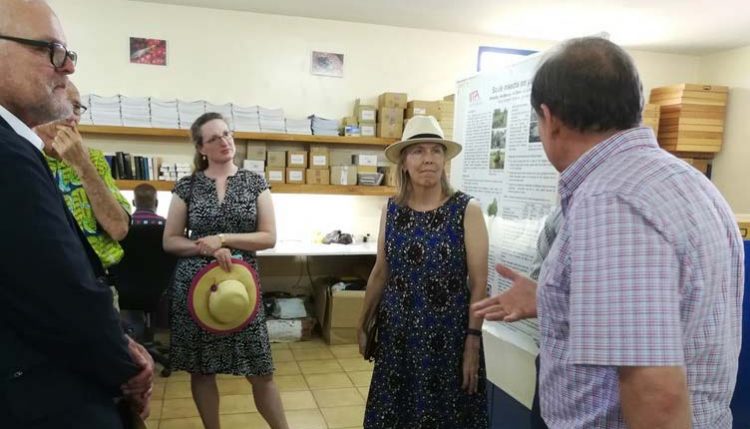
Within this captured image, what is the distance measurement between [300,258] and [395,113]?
65.8 inches

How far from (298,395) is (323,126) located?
2.45 meters

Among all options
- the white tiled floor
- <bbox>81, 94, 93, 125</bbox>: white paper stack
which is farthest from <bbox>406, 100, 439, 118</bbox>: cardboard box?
<bbox>81, 94, 93, 125</bbox>: white paper stack

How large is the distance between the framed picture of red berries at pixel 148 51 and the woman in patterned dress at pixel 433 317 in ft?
11.6

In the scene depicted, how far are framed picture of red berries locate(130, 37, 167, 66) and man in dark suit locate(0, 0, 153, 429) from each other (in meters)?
3.79

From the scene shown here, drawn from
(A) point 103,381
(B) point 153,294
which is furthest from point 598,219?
(B) point 153,294

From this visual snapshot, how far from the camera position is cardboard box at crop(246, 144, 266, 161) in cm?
466

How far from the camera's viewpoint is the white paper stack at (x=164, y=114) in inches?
176

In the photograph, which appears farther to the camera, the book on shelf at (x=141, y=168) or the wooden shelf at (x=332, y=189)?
the wooden shelf at (x=332, y=189)

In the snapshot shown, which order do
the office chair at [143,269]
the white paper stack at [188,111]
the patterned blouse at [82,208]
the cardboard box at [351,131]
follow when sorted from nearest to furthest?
the patterned blouse at [82,208]
the office chair at [143,269]
the white paper stack at [188,111]
the cardboard box at [351,131]

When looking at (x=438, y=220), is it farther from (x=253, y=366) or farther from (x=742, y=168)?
(x=742, y=168)

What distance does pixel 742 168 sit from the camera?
213 inches

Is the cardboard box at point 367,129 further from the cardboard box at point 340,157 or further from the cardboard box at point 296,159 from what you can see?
the cardboard box at point 296,159

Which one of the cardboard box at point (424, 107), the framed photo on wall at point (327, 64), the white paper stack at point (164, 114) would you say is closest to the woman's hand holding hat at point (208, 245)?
the white paper stack at point (164, 114)

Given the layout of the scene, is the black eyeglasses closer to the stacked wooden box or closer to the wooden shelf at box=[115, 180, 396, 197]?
the wooden shelf at box=[115, 180, 396, 197]
